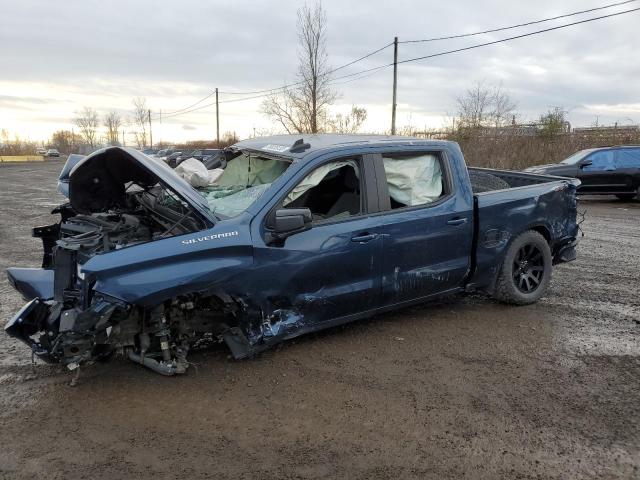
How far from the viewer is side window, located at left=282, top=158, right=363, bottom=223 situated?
13.6ft

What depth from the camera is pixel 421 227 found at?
443 centimetres

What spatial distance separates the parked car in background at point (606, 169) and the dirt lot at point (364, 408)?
10562 millimetres

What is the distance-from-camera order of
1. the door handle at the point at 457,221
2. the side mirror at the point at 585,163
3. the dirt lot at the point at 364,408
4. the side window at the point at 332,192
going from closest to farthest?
1. the dirt lot at the point at 364,408
2. the side window at the point at 332,192
3. the door handle at the point at 457,221
4. the side mirror at the point at 585,163

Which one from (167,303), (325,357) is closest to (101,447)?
(167,303)

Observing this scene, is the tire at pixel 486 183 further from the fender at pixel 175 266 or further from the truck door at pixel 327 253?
the fender at pixel 175 266

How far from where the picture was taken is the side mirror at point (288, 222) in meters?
3.67

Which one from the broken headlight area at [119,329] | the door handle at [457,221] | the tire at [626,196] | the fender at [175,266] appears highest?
the door handle at [457,221]

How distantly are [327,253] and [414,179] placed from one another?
1.22m

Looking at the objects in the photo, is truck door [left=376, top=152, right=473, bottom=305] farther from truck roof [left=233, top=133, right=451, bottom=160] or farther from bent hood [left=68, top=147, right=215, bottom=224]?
bent hood [left=68, top=147, right=215, bottom=224]

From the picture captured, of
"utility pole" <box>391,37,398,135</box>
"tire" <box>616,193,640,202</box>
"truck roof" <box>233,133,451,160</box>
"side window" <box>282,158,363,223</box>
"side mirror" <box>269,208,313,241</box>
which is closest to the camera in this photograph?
"side mirror" <box>269,208,313,241</box>

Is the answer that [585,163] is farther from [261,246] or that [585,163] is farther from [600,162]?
[261,246]

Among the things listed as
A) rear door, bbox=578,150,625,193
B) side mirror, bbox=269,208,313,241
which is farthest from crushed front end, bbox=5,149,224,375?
rear door, bbox=578,150,625,193

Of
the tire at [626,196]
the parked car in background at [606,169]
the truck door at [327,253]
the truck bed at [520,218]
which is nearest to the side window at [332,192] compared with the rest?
the truck door at [327,253]

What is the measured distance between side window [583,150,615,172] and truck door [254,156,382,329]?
12.6 m
